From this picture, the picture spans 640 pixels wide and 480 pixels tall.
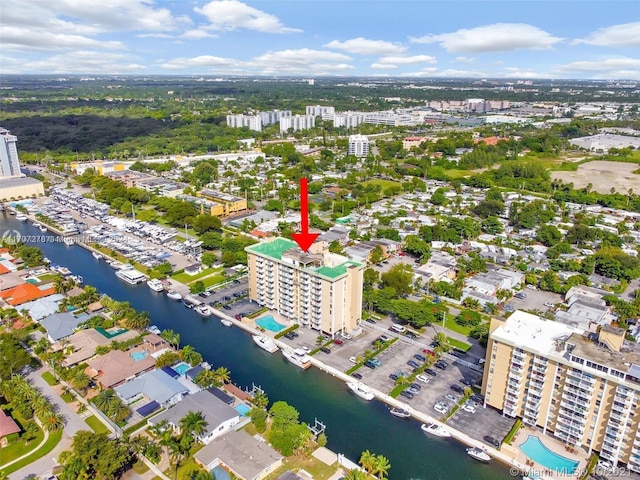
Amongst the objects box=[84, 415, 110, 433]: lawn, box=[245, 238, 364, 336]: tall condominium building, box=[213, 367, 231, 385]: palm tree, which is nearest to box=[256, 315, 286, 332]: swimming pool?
box=[245, 238, 364, 336]: tall condominium building

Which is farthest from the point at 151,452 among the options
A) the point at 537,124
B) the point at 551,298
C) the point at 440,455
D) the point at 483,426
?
the point at 537,124

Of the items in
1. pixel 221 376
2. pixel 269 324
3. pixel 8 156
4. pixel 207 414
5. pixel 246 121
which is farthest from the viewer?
pixel 246 121

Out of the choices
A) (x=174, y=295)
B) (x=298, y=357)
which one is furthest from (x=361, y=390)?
(x=174, y=295)

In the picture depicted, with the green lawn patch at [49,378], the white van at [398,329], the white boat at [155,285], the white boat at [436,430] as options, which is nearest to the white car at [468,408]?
the white boat at [436,430]

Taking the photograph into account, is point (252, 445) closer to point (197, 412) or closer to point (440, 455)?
point (197, 412)

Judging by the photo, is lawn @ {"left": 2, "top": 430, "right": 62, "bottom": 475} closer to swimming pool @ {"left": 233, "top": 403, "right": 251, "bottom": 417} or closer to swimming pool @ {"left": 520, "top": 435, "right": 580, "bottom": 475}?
swimming pool @ {"left": 233, "top": 403, "right": 251, "bottom": 417}

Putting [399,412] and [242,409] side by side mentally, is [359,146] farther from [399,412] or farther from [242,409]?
[242,409]

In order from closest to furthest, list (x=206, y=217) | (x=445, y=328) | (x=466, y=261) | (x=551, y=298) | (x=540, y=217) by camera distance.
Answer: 1. (x=445, y=328)
2. (x=551, y=298)
3. (x=466, y=261)
4. (x=206, y=217)
5. (x=540, y=217)

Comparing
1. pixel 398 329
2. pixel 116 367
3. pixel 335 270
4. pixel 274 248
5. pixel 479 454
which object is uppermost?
pixel 274 248
